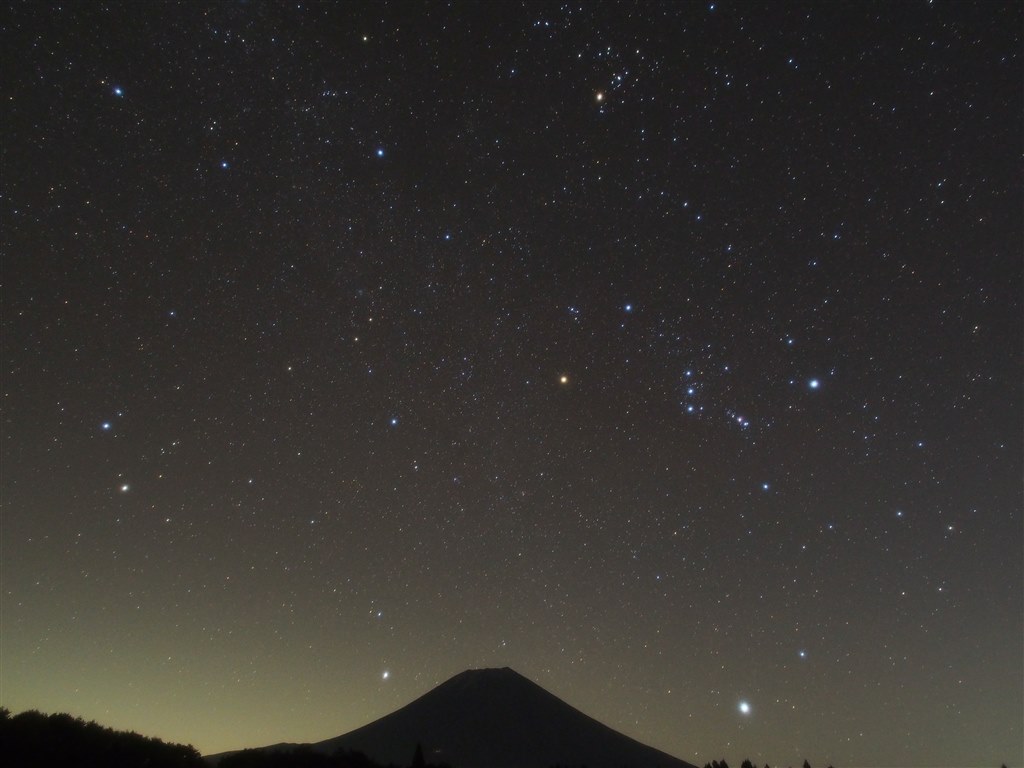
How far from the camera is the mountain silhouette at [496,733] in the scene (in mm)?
68500

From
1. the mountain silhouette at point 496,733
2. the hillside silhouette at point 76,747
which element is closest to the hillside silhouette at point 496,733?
the mountain silhouette at point 496,733

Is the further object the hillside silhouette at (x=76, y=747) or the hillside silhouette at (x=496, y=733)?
the hillside silhouette at (x=496, y=733)

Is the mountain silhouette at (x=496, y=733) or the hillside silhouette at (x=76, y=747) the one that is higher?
the mountain silhouette at (x=496, y=733)

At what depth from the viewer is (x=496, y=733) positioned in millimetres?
74438

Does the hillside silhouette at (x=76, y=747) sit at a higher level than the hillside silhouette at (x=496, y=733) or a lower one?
lower

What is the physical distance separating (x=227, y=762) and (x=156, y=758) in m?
1.59

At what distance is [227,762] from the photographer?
17.4 meters

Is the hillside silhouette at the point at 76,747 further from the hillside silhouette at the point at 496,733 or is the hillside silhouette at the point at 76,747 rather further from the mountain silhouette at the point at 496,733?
the mountain silhouette at the point at 496,733

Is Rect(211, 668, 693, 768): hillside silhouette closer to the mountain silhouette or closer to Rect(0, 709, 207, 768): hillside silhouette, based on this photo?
the mountain silhouette

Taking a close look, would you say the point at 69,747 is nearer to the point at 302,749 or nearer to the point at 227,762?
the point at 227,762

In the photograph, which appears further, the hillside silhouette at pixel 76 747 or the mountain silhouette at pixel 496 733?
the mountain silhouette at pixel 496 733

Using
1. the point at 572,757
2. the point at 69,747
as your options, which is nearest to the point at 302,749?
the point at 69,747

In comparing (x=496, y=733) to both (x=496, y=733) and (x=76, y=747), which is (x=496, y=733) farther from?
(x=76, y=747)

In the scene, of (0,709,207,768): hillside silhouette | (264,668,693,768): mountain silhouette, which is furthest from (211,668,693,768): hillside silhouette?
(0,709,207,768): hillside silhouette
